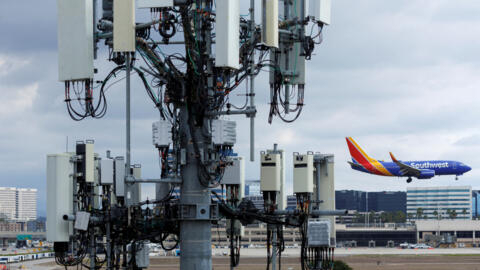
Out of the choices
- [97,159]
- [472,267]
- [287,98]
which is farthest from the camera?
[472,267]

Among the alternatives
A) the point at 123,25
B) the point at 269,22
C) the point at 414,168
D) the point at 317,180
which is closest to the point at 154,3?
the point at 123,25

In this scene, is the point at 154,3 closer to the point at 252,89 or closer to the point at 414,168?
the point at 252,89

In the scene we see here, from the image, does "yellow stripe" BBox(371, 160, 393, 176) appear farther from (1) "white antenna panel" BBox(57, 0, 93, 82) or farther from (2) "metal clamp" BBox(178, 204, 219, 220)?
(1) "white antenna panel" BBox(57, 0, 93, 82)

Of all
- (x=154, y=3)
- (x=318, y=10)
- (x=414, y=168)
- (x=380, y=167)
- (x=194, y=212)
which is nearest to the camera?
(x=154, y=3)

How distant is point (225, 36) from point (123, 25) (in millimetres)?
2999

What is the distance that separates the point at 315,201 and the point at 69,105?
9606mm

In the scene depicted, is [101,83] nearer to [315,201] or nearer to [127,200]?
[127,200]

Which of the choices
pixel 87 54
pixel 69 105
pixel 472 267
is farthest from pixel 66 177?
pixel 472 267

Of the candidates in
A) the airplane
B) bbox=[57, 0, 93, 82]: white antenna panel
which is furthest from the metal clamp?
the airplane

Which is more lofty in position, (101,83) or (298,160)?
(101,83)

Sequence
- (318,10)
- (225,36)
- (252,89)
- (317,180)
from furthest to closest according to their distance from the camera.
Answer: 1. (317,180)
2. (318,10)
3. (252,89)
4. (225,36)

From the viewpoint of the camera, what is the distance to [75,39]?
26.2 meters

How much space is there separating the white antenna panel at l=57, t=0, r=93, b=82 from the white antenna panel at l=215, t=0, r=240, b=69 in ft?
13.3

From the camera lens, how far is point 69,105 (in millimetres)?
26500
